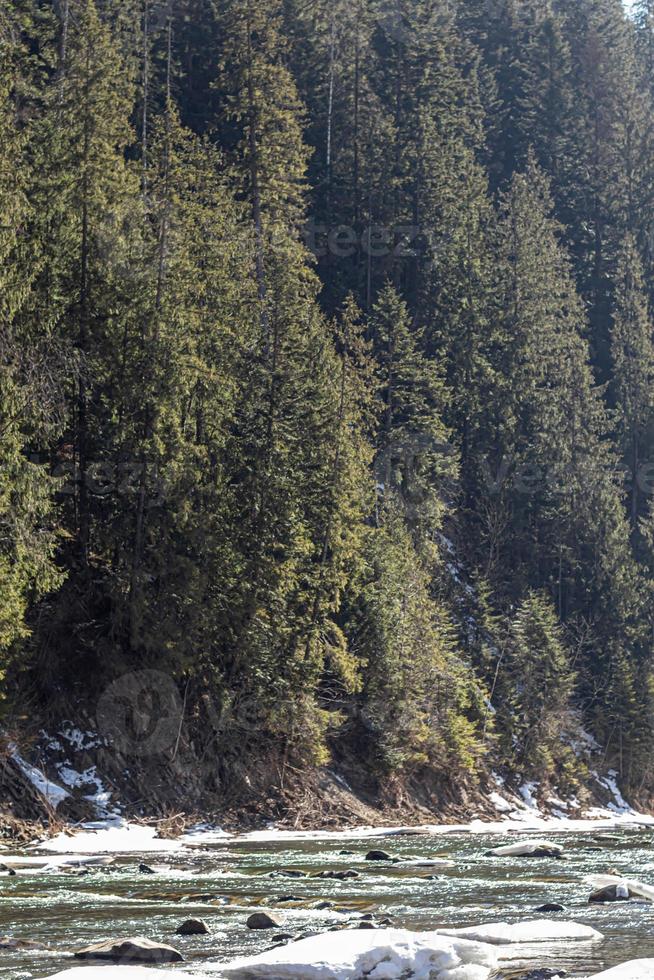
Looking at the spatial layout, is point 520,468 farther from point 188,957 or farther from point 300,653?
point 188,957

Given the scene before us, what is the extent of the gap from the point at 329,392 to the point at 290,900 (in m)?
23.5

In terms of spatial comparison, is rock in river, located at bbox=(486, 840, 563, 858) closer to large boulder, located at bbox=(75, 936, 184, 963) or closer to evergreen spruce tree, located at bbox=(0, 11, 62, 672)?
evergreen spruce tree, located at bbox=(0, 11, 62, 672)

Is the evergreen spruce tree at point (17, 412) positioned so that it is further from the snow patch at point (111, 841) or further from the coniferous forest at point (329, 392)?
the snow patch at point (111, 841)

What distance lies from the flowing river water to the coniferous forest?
7125 millimetres

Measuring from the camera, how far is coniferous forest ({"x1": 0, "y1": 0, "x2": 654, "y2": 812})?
32.9 meters

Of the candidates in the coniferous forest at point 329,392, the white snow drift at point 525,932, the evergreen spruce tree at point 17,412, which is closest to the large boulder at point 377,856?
the evergreen spruce tree at point 17,412

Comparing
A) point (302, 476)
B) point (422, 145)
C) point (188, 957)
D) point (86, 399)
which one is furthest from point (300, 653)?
point (422, 145)

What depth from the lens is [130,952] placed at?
12.9 meters

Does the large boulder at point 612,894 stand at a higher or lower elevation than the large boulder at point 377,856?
higher

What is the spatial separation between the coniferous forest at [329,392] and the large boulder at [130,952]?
13.7 m

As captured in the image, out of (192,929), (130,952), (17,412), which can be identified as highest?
(17,412)

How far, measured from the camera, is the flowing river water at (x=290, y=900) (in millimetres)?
14012

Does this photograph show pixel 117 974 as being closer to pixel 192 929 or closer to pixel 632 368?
pixel 192 929

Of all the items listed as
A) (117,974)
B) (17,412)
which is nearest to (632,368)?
(17,412)
